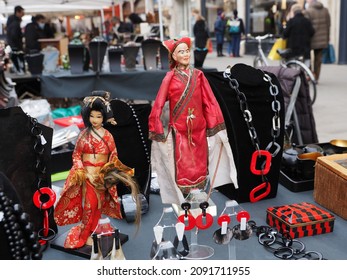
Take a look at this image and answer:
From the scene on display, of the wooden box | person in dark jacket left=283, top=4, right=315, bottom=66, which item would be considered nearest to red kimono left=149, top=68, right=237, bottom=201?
the wooden box

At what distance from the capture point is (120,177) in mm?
1322

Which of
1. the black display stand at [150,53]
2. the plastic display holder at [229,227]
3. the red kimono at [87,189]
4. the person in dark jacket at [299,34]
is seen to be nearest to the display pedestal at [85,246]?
the red kimono at [87,189]

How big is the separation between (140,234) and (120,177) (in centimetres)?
38

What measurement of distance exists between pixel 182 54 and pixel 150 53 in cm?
326

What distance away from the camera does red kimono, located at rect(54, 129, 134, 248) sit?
1350mm

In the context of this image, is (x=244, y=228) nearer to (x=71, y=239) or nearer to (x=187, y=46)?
(x=71, y=239)

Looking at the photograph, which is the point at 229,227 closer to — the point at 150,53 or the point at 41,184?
the point at 41,184

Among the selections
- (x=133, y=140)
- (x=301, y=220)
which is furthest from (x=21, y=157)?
(x=301, y=220)

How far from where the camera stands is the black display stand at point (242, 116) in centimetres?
181

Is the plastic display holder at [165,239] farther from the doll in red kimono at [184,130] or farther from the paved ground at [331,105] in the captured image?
the paved ground at [331,105]

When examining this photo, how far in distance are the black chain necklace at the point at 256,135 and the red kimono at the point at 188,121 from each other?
0.51 ft
